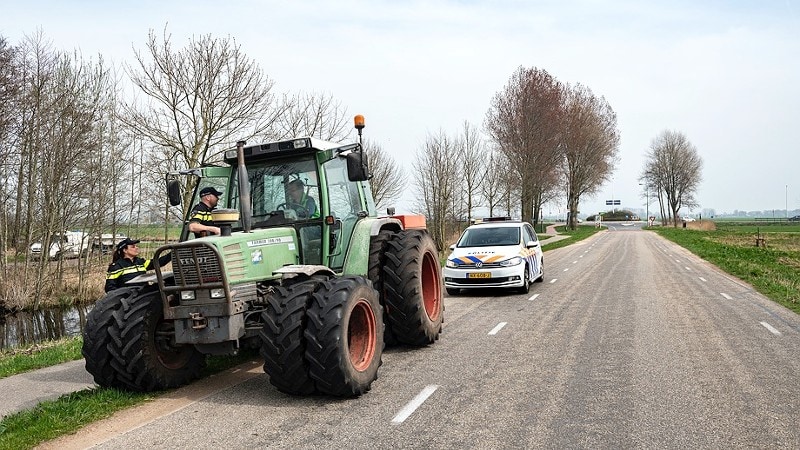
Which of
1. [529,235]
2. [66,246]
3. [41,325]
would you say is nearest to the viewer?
[529,235]

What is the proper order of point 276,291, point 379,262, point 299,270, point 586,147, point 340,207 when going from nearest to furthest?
1. point 276,291
2. point 299,270
3. point 340,207
4. point 379,262
5. point 586,147

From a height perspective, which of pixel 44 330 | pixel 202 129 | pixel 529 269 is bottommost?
pixel 44 330

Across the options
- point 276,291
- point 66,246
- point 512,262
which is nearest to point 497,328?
point 512,262

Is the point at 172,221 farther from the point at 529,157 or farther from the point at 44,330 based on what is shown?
the point at 529,157

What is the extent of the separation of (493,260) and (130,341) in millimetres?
9965

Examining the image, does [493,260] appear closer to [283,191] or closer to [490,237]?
[490,237]

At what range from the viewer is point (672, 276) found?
61.6 ft

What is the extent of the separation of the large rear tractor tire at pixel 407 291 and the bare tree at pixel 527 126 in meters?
35.0

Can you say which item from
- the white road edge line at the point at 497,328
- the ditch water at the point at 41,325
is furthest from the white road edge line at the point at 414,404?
the ditch water at the point at 41,325

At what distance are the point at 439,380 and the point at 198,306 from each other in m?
2.64

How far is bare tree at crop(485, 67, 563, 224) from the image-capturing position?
141 ft

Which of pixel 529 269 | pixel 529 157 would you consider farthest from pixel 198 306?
pixel 529 157

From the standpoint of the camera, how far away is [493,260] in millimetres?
14531

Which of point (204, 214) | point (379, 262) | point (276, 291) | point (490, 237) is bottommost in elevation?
point (276, 291)
